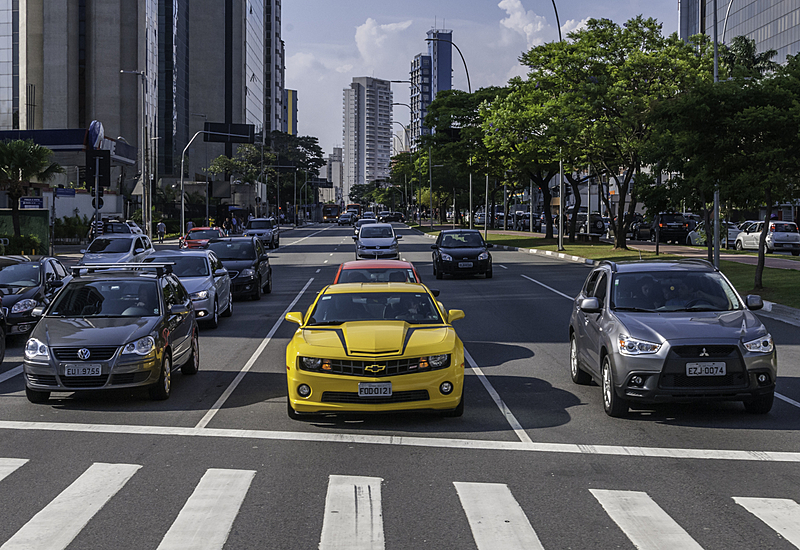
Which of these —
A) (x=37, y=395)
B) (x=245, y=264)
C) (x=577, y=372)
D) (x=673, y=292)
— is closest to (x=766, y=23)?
(x=245, y=264)

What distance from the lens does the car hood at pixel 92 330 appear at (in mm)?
9930

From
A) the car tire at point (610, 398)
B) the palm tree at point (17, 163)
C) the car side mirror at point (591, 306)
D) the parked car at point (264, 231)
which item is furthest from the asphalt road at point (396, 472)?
the parked car at point (264, 231)

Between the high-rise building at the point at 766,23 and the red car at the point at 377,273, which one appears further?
the high-rise building at the point at 766,23

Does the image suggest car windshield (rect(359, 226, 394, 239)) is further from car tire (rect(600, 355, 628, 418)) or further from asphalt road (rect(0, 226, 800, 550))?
car tire (rect(600, 355, 628, 418))

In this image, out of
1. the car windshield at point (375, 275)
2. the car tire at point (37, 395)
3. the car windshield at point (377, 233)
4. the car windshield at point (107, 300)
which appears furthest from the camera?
the car windshield at point (377, 233)

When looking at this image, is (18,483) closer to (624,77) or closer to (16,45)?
(624,77)

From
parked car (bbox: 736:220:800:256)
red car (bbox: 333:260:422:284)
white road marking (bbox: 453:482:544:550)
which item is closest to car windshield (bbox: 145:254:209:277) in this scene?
red car (bbox: 333:260:422:284)

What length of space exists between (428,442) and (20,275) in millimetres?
11166

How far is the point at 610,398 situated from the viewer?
9.38m

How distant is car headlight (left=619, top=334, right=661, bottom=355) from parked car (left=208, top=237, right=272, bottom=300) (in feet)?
48.6

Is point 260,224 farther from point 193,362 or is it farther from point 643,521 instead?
point 643,521

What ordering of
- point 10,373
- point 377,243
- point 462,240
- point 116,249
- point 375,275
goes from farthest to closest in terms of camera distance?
point 377,243
point 462,240
point 116,249
point 375,275
point 10,373

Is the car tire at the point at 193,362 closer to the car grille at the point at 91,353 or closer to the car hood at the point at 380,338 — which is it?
the car grille at the point at 91,353

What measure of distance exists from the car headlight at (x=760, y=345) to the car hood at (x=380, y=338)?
2979 millimetres
